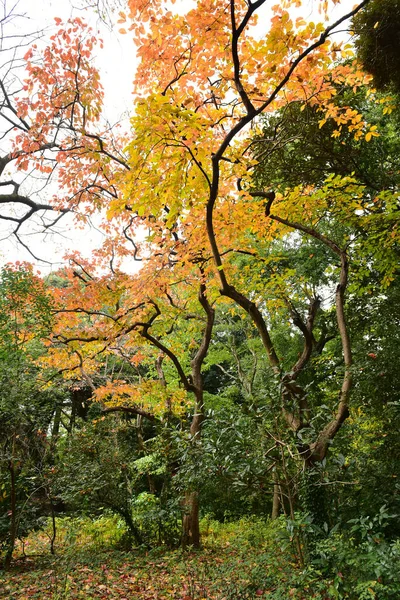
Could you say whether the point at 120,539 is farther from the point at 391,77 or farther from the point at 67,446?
the point at 391,77

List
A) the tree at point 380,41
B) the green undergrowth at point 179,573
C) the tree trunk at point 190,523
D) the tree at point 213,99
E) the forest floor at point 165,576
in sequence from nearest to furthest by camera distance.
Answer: the tree at point 213,99 < the green undergrowth at point 179,573 < the forest floor at point 165,576 < the tree at point 380,41 < the tree trunk at point 190,523

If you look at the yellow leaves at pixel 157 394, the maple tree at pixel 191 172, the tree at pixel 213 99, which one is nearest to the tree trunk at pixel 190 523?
the maple tree at pixel 191 172

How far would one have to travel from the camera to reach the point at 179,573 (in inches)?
198

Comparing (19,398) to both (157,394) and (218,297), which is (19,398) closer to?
(157,394)

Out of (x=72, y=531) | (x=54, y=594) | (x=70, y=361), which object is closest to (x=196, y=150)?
(x=54, y=594)

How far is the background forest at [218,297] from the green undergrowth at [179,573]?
0.12ft

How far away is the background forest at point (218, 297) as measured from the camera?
3.44 m

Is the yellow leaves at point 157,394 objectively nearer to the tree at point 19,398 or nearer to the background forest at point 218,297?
the background forest at point 218,297

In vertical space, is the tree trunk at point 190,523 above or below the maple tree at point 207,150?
below

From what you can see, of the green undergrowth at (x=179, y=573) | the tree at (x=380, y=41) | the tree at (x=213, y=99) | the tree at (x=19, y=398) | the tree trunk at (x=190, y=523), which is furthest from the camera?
the tree trunk at (x=190, y=523)

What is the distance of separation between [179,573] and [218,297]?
4.18m

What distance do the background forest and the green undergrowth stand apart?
0.12 ft

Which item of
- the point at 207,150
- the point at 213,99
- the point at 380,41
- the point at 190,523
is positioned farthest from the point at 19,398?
the point at 380,41

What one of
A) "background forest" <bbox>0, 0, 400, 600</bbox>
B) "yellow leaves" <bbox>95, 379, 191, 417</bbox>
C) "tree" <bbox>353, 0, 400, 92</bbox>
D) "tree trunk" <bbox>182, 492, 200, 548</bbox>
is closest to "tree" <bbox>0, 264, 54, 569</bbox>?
"background forest" <bbox>0, 0, 400, 600</bbox>
